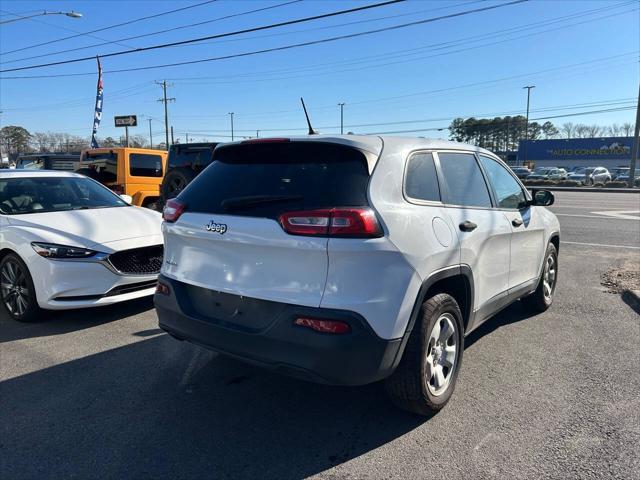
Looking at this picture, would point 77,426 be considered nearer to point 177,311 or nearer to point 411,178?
point 177,311

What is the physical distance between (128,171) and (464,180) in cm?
1003

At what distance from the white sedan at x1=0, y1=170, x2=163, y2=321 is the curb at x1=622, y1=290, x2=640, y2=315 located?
5.54 metres

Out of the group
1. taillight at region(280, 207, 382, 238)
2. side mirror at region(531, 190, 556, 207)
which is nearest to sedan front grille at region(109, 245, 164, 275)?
taillight at region(280, 207, 382, 238)

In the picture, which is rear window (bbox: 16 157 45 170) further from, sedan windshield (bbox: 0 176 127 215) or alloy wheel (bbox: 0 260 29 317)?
alloy wheel (bbox: 0 260 29 317)

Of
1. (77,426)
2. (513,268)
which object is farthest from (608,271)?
(77,426)

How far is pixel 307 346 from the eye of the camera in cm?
264

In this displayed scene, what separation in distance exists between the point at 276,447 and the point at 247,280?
102 cm

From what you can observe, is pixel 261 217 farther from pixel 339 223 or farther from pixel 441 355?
pixel 441 355

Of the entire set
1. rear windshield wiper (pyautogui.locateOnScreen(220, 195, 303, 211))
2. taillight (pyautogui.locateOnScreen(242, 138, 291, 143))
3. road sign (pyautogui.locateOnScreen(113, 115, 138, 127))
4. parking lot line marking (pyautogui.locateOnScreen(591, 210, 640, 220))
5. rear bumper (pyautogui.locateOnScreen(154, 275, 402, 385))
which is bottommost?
parking lot line marking (pyautogui.locateOnScreen(591, 210, 640, 220))

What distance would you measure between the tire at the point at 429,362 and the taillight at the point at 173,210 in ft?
5.81

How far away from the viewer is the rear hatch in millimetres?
2717

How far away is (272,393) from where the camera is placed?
3582 millimetres

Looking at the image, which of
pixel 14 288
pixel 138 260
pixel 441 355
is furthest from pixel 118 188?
pixel 441 355

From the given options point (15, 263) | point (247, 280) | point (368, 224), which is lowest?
point (15, 263)
